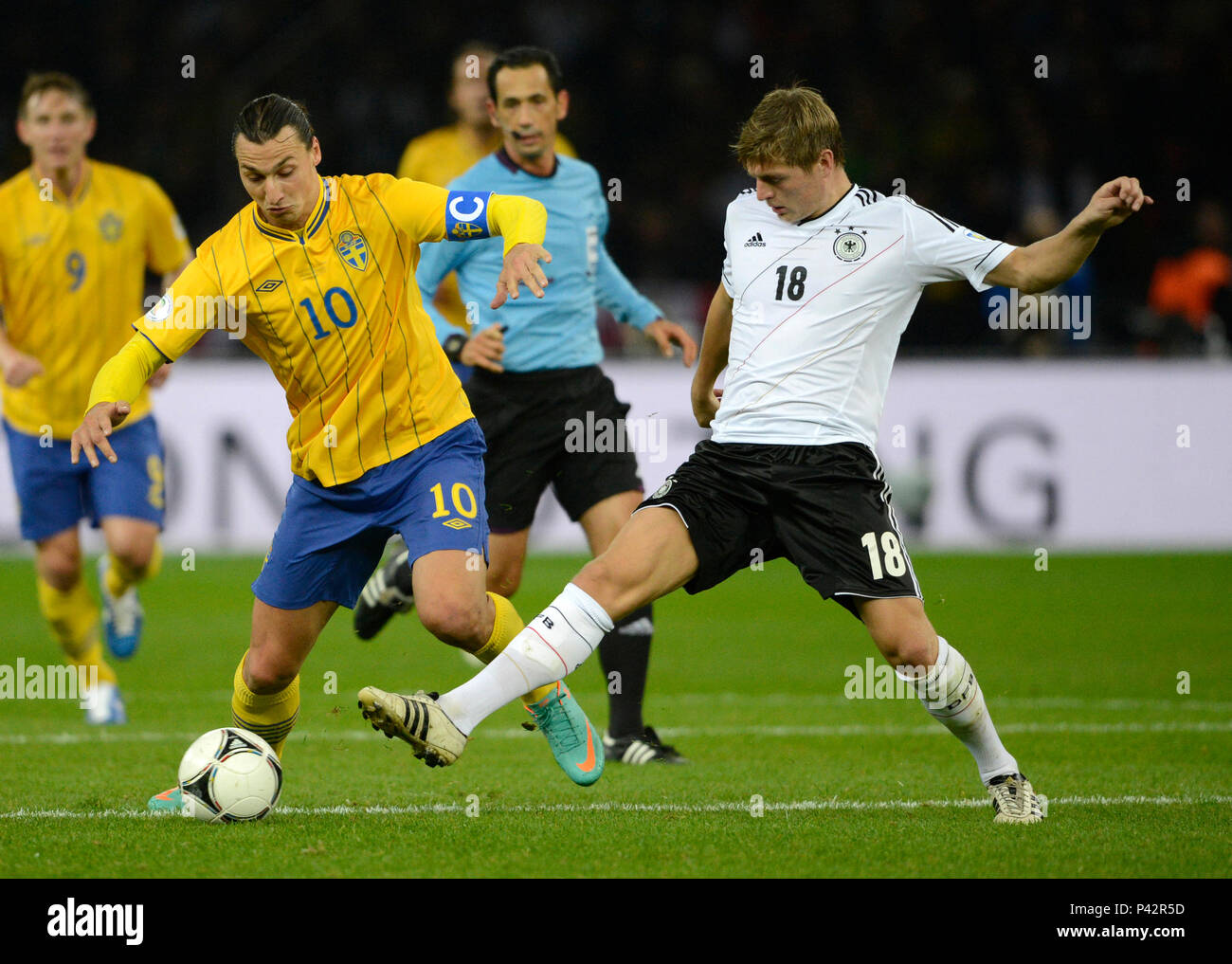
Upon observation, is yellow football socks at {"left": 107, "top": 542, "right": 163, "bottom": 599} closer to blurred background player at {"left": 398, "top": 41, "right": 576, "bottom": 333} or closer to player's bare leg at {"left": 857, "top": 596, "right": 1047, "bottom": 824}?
blurred background player at {"left": 398, "top": 41, "right": 576, "bottom": 333}

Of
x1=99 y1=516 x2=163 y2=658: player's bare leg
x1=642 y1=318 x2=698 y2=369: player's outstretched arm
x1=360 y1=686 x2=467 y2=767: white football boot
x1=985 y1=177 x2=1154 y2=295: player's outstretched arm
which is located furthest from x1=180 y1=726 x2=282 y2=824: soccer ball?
x1=985 y1=177 x2=1154 y2=295: player's outstretched arm

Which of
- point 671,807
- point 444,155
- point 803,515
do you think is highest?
point 444,155

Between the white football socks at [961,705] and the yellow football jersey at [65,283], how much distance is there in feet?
14.1

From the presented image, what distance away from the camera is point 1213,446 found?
549 inches

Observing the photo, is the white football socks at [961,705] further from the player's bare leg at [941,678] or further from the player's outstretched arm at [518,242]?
the player's outstretched arm at [518,242]

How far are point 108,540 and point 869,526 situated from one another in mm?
4189

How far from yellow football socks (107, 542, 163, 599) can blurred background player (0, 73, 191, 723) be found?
17mm

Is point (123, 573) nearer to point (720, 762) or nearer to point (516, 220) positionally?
point (720, 762)

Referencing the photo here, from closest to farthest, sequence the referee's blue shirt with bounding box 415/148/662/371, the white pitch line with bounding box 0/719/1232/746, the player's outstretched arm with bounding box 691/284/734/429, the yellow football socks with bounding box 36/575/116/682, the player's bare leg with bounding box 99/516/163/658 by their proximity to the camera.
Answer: the player's outstretched arm with bounding box 691/284/734/429 → the referee's blue shirt with bounding box 415/148/662/371 → the white pitch line with bounding box 0/719/1232/746 → the player's bare leg with bounding box 99/516/163/658 → the yellow football socks with bounding box 36/575/116/682

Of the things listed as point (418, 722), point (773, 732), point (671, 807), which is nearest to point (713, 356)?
point (671, 807)

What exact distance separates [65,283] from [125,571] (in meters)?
1.41

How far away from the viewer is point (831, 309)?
539 centimetres

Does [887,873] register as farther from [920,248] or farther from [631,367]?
[631,367]

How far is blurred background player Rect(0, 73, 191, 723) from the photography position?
7.93 meters
